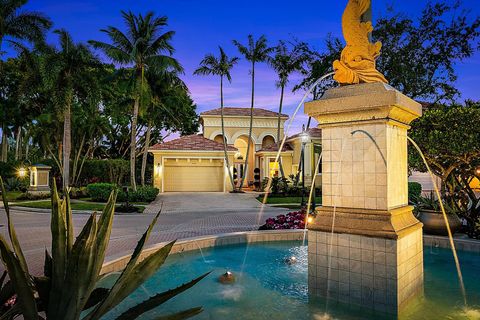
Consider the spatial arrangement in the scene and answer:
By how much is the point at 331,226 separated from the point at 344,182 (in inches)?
26.9

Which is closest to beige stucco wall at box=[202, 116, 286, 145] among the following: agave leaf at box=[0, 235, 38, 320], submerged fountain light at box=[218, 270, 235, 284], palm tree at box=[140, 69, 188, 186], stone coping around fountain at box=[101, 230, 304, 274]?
palm tree at box=[140, 69, 188, 186]

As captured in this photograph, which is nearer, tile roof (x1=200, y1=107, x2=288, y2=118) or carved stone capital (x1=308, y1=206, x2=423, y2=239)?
carved stone capital (x1=308, y1=206, x2=423, y2=239)

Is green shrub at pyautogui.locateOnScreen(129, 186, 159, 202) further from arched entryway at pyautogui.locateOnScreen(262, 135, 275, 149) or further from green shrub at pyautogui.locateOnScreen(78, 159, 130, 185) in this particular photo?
arched entryway at pyautogui.locateOnScreen(262, 135, 275, 149)

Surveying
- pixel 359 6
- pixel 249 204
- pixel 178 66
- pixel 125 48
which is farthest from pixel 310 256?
pixel 125 48

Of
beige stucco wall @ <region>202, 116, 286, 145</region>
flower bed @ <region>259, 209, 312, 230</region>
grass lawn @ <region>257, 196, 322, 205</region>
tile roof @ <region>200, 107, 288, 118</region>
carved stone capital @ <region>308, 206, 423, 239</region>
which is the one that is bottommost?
grass lawn @ <region>257, 196, 322, 205</region>

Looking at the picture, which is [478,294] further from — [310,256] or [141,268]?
[141,268]

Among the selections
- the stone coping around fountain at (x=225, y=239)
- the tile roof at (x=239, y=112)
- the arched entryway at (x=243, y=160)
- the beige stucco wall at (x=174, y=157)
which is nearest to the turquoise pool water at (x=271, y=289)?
the stone coping around fountain at (x=225, y=239)

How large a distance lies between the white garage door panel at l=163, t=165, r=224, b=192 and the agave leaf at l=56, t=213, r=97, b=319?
1245 inches

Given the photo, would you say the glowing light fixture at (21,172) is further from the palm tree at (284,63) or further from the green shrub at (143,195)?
the palm tree at (284,63)

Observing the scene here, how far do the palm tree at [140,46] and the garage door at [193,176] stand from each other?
638 centimetres

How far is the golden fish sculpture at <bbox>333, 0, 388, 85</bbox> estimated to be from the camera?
5.38 metres

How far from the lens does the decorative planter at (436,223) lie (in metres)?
9.34

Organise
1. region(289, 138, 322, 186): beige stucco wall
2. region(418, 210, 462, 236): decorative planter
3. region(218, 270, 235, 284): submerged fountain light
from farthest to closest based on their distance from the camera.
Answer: region(289, 138, 322, 186): beige stucco wall
region(418, 210, 462, 236): decorative planter
region(218, 270, 235, 284): submerged fountain light

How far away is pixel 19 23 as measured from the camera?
2753 cm
